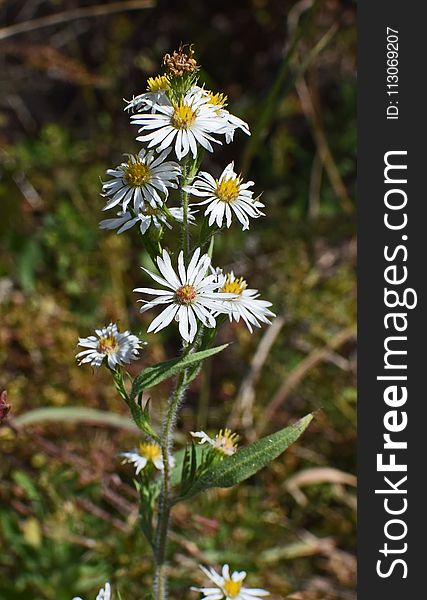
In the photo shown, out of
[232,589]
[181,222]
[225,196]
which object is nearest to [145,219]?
[181,222]

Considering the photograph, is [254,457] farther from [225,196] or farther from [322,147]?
[322,147]

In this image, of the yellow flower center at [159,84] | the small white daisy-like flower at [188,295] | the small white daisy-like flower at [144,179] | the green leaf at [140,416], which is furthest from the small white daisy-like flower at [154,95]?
the green leaf at [140,416]

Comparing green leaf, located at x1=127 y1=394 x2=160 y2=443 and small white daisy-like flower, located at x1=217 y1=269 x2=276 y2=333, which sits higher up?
small white daisy-like flower, located at x1=217 y1=269 x2=276 y2=333

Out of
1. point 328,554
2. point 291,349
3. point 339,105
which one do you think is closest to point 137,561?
point 328,554

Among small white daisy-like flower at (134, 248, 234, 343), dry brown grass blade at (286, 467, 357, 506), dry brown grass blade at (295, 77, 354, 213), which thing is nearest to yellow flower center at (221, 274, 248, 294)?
small white daisy-like flower at (134, 248, 234, 343)

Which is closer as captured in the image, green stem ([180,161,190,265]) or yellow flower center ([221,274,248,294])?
green stem ([180,161,190,265])

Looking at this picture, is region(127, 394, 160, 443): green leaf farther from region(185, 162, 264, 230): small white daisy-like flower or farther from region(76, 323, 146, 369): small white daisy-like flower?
region(185, 162, 264, 230): small white daisy-like flower

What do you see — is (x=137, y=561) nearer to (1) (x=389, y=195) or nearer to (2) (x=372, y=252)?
(2) (x=372, y=252)
